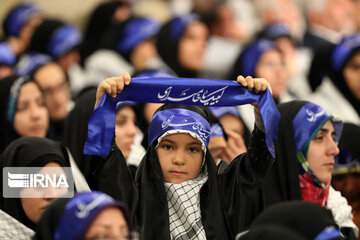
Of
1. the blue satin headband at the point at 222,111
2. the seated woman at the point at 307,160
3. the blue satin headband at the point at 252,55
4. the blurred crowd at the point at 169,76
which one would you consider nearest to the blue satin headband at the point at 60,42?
the blurred crowd at the point at 169,76

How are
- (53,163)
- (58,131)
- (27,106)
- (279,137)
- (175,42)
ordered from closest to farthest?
(53,163)
(279,137)
(27,106)
(58,131)
(175,42)

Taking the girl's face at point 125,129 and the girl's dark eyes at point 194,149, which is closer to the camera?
the girl's dark eyes at point 194,149

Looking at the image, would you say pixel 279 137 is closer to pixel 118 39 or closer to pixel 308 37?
pixel 118 39

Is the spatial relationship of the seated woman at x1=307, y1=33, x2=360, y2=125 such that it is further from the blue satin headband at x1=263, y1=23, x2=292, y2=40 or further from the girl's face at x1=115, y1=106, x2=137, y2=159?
the girl's face at x1=115, y1=106, x2=137, y2=159

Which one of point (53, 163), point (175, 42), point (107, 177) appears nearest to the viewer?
point (107, 177)

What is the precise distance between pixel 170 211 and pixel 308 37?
797cm

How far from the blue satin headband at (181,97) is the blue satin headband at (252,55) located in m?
3.68

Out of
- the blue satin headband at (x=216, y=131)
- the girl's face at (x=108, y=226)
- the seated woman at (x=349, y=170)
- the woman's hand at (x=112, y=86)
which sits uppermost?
the woman's hand at (x=112, y=86)

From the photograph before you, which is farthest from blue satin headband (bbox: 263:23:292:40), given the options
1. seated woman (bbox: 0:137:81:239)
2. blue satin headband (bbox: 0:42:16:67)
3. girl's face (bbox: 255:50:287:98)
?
seated woman (bbox: 0:137:81:239)

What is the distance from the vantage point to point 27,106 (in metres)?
6.54

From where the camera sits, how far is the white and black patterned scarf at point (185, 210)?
4.60 metres

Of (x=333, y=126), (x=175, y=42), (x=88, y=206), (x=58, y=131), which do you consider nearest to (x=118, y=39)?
(x=175, y=42)

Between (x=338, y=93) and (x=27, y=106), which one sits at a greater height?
(x=27, y=106)

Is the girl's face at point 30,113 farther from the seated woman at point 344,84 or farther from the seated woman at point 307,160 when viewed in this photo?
the seated woman at point 344,84
